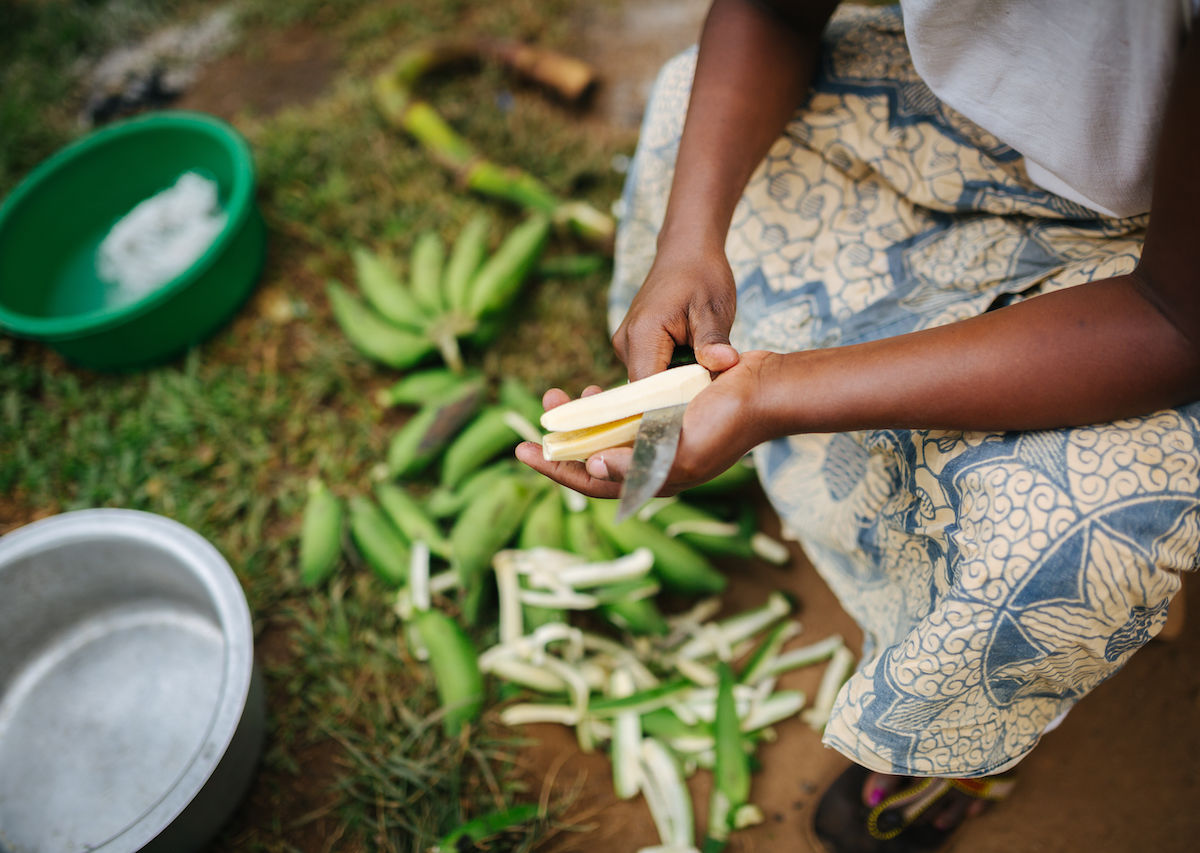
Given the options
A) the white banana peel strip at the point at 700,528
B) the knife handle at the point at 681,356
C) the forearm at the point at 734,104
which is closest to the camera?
the knife handle at the point at 681,356

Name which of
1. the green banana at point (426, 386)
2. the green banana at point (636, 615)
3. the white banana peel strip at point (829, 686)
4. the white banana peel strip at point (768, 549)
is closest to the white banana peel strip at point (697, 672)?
the green banana at point (636, 615)

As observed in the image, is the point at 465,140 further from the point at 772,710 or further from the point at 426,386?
the point at 772,710

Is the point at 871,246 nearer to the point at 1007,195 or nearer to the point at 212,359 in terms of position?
the point at 1007,195

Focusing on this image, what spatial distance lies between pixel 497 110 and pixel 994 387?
2.49 meters

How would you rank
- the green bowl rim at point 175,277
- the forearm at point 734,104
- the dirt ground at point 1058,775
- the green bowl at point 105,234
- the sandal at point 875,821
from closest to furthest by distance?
the forearm at point 734,104 → the sandal at point 875,821 → the dirt ground at point 1058,775 → the green bowl rim at point 175,277 → the green bowl at point 105,234

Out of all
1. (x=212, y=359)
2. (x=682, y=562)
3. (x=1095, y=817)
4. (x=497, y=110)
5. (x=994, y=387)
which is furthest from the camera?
(x=497, y=110)

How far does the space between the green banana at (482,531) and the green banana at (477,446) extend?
0.14 metres

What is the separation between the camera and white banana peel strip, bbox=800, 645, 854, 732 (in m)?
1.74

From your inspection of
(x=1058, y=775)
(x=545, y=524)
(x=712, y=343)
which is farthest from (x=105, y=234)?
(x=1058, y=775)

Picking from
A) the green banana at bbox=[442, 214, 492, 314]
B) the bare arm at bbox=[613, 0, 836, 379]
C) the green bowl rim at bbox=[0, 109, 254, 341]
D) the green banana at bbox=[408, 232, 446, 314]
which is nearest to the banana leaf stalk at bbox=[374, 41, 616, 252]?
the green banana at bbox=[442, 214, 492, 314]

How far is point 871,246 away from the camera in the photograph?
4.67 ft

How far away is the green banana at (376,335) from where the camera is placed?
2168mm

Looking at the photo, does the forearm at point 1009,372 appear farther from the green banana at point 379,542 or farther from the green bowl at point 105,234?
the green bowl at point 105,234

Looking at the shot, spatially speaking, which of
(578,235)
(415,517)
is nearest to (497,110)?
(578,235)
